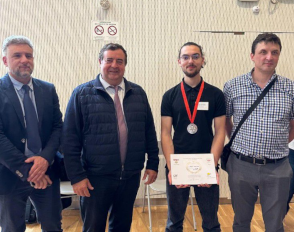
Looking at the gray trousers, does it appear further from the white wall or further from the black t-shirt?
the white wall

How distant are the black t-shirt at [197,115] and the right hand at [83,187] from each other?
2.42 feet

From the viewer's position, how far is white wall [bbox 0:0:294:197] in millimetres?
3221

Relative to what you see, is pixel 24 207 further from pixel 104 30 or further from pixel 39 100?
pixel 104 30

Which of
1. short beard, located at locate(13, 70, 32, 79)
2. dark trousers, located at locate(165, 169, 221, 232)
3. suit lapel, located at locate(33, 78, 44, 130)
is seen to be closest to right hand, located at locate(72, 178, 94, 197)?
suit lapel, located at locate(33, 78, 44, 130)

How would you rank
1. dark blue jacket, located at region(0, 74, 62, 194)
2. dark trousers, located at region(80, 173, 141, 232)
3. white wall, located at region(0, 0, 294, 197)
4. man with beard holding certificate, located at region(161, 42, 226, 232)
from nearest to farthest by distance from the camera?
1. dark blue jacket, located at region(0, 74, 62, 194)
2. dark trousers, located at region(80, 173, 141, 232)
3. man with beard holding certificate, located at region(161, 42, 226, 232)
4. white wall, located at region(0, 0, 294, 197)

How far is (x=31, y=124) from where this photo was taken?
175cm

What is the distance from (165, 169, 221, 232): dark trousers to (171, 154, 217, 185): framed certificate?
180 millimetres

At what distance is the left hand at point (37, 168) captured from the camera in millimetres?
1668

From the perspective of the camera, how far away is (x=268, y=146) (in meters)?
1.83

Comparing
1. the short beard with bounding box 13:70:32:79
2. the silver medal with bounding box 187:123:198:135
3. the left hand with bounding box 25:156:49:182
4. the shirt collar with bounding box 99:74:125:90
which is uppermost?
the short beard with bounding box 13:70:32:79

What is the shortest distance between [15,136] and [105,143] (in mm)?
634

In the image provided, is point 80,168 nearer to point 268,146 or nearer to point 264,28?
point 268,146

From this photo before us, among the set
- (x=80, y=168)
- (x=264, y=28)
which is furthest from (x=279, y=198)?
(x=264, y=28)

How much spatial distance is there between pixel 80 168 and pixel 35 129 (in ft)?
1.45
